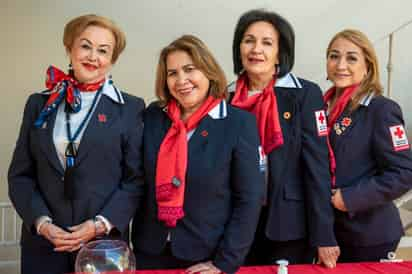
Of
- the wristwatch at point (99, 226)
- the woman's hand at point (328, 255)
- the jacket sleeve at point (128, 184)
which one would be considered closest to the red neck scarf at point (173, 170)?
the jacket sleeve at point (128, 184)

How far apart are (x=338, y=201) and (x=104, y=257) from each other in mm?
973

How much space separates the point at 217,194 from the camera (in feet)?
5.08

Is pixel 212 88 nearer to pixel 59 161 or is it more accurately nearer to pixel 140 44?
pixel 59 161

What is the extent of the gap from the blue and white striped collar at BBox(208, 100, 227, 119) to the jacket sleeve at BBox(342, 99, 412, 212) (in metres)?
0.59

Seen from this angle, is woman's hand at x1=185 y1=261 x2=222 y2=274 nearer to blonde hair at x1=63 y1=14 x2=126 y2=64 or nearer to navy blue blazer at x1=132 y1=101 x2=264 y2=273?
navy blue blazer at x1=132 y1=101 x2=264 y2=273

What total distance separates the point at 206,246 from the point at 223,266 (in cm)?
10

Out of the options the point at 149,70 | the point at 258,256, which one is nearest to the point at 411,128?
the point at 149,70

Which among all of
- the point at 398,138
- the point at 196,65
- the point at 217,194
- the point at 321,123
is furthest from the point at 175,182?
the point at 398,138

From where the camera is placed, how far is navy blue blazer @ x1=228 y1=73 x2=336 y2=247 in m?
1.73

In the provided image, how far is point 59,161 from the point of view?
158 cm

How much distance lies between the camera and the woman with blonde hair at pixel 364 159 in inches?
71.4

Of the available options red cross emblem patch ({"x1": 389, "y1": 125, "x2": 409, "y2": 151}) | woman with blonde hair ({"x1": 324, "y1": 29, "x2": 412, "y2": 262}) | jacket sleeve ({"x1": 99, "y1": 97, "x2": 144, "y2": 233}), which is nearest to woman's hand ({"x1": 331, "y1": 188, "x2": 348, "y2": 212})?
woman with blonde hair ({"x1": 324, "y1": 29, "x2": 412, "y2": 262})

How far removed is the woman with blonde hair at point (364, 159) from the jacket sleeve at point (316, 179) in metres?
0.11

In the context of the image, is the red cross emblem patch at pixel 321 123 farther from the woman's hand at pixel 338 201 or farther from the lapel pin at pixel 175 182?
the lapel pin at pixel 175 182
